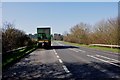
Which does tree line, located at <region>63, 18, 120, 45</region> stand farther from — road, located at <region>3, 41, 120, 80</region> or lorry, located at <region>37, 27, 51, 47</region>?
road, located at <region>3, 41, 120, 80</region>

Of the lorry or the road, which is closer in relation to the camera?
the road

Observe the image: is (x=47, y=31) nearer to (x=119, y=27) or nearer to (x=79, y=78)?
(x=119, y=27)

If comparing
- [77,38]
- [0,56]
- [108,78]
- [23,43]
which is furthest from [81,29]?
A: [108,78]

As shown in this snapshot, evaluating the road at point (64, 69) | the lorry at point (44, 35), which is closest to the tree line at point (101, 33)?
the lorry at point (44, 35)

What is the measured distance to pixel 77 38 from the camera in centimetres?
9338

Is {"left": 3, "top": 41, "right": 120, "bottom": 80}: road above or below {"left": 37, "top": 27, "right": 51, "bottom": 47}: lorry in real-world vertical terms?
below

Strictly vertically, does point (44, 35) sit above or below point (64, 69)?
above

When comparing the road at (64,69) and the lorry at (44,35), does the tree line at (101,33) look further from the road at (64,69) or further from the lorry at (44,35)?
the road at (64,69)

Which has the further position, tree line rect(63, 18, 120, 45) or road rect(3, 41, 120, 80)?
tree line rect(63, 18, 120, 45)

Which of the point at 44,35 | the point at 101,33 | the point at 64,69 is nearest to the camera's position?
the point at 64,69

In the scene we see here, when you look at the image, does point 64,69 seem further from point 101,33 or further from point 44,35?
point 101,33

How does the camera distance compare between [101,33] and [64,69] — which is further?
[101,33]

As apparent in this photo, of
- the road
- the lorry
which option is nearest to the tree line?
the lorry

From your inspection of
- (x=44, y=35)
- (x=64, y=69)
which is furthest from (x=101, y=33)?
(x=64, y=69)
